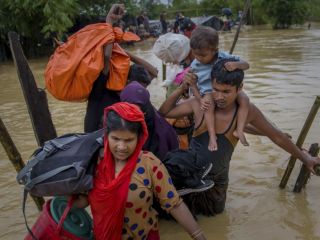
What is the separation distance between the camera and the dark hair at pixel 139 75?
340 centimetres

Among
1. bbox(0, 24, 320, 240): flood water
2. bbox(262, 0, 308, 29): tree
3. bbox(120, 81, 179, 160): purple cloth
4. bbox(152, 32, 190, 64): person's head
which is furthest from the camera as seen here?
bbox(262, 0, 308, 29): tree

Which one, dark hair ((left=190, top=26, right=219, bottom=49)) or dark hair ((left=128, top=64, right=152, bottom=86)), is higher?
dark hair ((left=190, top=26, right=219, bottom=49))

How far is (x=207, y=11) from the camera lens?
129 feet

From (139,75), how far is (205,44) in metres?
0.55

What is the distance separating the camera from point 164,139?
3.28 m

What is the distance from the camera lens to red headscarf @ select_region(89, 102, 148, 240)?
239cm

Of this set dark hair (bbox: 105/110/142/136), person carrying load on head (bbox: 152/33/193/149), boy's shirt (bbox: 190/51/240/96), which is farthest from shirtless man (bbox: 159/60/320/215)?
dark hair (bbox: 105/110/142/136)

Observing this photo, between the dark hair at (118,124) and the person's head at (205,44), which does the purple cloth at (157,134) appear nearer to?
the person's head at (205,44)

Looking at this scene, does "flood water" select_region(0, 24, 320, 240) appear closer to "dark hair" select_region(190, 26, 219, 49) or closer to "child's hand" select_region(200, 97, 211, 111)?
"child's hand" select_region(200, 97, 211, 111)

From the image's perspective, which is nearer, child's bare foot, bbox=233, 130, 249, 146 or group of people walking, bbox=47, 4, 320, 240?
group of people walking, bbox=47, 4, 320, 240

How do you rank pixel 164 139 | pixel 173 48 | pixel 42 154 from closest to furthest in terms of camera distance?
pixel 42 154
pixel 164 139
pixel 173 48

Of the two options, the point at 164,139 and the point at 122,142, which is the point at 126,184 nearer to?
the point at 122,142

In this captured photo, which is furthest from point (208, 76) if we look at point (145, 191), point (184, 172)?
point (145, 191)

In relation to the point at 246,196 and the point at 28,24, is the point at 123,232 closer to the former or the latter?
the point at 246,196
